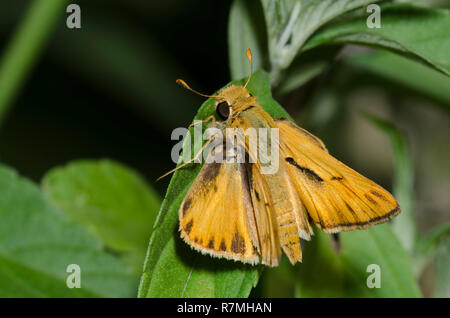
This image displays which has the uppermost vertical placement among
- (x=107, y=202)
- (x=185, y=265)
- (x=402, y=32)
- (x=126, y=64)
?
(x=126, y=64)

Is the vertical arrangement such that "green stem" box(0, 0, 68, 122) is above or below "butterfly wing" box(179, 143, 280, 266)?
above

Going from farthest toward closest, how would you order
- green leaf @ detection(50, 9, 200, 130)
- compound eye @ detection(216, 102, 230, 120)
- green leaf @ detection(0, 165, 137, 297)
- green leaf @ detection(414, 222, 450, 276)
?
green leaf @ detection(50, 9, 200, 130), green leaf @ detection(0, 165, 137, 297), green leaf @ detection(414, 222, 450, 276), compound eye @ detection(216, 102, 230, 120)

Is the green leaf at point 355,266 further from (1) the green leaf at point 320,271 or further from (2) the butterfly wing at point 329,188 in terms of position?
(2) the butterfly wing at point 329,188

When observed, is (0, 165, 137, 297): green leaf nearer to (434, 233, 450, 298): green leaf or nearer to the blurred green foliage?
the blurred green foliage

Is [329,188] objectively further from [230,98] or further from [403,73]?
[403,73]

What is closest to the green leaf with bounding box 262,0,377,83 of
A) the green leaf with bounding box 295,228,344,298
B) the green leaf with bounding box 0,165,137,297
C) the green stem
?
the green leaf with bounding box 295,228,344,298

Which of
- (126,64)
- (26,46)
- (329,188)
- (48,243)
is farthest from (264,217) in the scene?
(126,64)

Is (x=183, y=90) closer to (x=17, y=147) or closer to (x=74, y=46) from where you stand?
(x=74, y=46)
